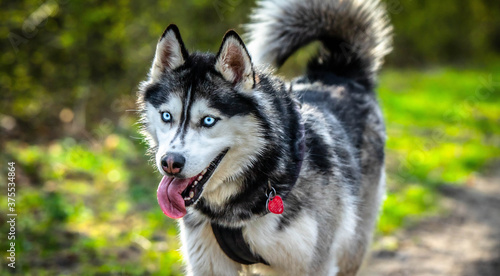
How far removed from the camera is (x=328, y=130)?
2967mm

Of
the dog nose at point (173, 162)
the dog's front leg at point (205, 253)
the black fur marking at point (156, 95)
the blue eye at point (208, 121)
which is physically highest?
the black fur marking at point (156, 95)

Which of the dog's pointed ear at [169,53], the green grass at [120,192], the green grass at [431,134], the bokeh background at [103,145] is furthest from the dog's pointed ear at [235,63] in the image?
the green grass at [431,134]

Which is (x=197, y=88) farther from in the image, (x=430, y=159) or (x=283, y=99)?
(x=430, y=159)

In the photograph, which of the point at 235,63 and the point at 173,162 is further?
the point at 235,63

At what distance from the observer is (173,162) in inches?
84.2

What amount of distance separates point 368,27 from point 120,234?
102 inches

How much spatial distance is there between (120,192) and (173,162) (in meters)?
2.98

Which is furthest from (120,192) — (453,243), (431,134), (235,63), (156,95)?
(431,134)

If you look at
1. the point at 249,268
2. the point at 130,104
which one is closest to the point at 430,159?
the point at 130,104

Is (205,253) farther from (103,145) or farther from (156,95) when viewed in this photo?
(103,145)

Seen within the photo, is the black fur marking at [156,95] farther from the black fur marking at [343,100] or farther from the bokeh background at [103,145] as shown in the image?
the bokeh background at [103,145]

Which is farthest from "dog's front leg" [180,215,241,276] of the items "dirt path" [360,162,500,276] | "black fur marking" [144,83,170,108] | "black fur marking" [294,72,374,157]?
"dirt path" [360,162,500,276]

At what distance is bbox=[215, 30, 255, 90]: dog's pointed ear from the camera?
91.8 inches

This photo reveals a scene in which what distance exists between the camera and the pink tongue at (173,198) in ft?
7.41
